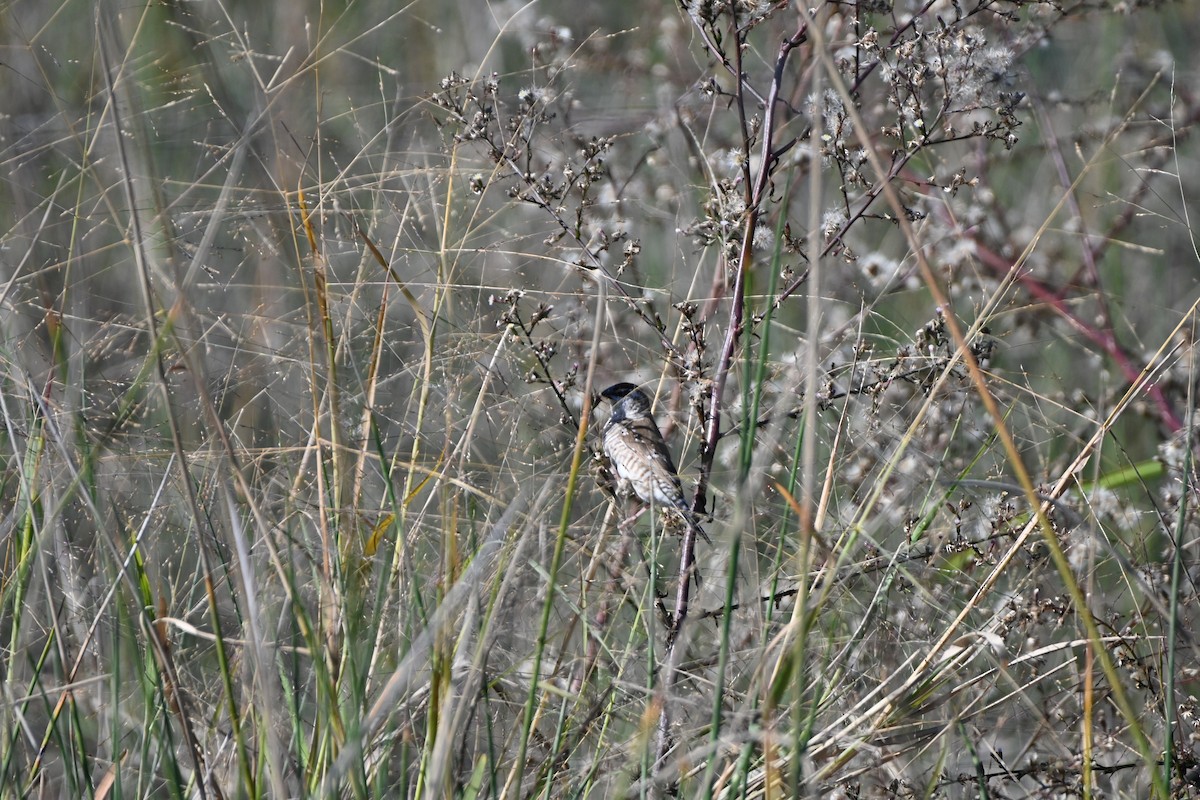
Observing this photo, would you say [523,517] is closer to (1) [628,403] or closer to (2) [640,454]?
(2) [640,454]

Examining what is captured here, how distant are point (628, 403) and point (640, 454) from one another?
0.51m

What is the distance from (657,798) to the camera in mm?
1981

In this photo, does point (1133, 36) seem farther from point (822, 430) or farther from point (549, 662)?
point (549, 662)

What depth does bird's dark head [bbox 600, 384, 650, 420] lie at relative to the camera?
9.36ft

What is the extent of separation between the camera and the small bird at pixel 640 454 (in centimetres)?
226

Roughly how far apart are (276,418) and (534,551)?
26.1 inches

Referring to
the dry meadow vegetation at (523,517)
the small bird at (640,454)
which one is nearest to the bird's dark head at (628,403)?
the small bird at (640,454)

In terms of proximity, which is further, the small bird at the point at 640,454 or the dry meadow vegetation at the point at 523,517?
the small bird at the point at 640,454

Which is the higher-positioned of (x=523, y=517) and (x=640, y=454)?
(x=523, y=517)

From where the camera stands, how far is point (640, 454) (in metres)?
2.49

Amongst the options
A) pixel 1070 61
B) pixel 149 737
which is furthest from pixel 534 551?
pixel 1070 61

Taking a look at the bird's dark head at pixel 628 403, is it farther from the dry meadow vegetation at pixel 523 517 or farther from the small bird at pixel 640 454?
the dry meadow vegetation at pixel 523 517

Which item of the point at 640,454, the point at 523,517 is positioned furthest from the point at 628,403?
the point at 523,517

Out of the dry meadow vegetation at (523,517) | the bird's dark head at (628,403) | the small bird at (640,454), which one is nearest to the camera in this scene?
the dry meadow vegetation at (523,517)
